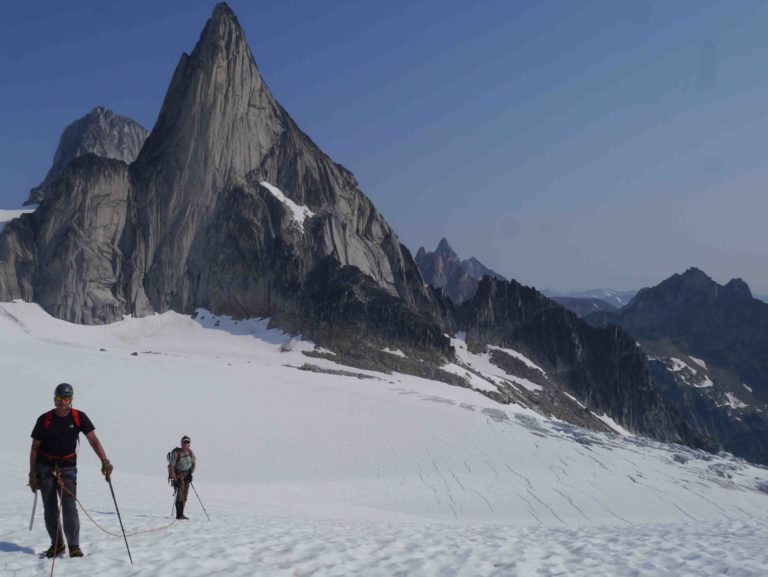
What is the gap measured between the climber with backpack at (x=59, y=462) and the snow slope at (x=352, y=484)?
503 mm

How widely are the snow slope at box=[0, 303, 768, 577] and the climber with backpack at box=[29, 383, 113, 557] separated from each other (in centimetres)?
50

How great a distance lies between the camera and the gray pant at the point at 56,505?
926 cm

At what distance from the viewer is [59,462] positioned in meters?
9.62

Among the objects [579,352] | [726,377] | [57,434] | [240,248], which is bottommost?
[57,434]

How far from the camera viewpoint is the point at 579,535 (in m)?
12.7

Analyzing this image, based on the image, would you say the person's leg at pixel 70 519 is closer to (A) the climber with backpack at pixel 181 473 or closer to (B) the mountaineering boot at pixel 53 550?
(B) the mountaineering boot at pixel 53 550

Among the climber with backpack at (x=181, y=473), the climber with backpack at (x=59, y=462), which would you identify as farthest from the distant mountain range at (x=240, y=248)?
the climber with backpack at (x=59, y=462)

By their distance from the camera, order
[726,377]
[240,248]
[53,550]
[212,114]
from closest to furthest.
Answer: [53,550] < [240,248] < [212,114] < [726,377]

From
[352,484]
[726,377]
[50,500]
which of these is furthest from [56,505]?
[726,377]

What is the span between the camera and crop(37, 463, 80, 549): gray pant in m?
9.26

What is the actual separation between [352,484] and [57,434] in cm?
2376

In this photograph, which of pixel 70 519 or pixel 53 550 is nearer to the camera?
pixel 53 550

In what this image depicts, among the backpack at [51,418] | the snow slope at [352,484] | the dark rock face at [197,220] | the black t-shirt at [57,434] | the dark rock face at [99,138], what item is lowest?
the snow slope at [352,484]

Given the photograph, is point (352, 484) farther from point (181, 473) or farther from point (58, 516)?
point (58, 516)
